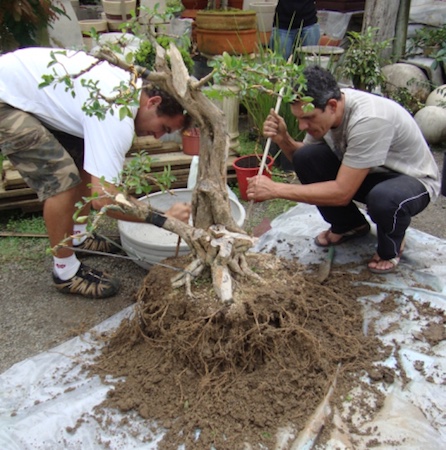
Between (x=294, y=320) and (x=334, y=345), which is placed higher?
(x=294, y=320)

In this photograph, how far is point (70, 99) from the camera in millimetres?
1997

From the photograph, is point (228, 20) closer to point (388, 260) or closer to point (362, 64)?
point (362, 64)

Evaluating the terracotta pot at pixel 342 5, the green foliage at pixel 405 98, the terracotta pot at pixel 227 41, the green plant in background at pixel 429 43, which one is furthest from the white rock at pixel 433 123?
the terracotta pot at pixel 342 5

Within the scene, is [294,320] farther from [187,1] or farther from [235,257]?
[187,1]

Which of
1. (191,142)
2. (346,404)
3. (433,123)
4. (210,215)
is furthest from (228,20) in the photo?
(346,404)

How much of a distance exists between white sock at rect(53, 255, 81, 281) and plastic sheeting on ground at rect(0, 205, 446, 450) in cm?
41

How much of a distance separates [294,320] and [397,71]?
3905mm

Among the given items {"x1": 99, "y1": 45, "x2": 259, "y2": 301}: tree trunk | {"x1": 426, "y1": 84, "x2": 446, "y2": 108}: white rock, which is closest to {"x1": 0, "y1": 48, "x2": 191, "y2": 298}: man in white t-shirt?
{"x1": 99, "y1": 45, "x2": 259, "y2": 301}: tree trunk

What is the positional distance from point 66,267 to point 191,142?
1.35 meters

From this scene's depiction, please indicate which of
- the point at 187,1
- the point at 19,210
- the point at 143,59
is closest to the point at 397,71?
the point at 187,1

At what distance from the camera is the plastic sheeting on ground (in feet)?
4.87

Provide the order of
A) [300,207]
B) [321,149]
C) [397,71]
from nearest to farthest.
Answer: [321,149] → [300,207] → [397,71]

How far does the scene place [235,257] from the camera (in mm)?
1821

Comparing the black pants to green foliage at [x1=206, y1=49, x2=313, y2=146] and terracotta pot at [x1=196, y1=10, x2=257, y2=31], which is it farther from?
terracotta pot at [x1=196, y1=10, x2=257, y2=31]
